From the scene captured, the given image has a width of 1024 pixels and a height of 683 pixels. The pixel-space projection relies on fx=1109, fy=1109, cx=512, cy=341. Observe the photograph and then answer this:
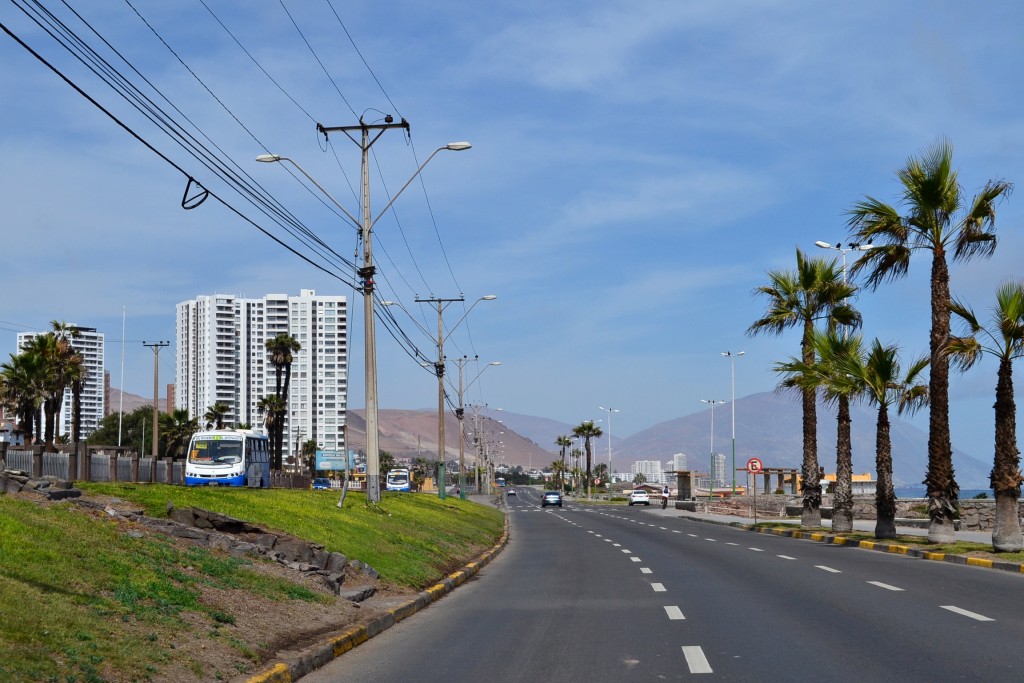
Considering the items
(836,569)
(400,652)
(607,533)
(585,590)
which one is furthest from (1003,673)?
(607,533)

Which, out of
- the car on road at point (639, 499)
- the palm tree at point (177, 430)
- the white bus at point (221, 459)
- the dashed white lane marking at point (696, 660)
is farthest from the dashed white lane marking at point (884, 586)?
the palm tree at point (177, 430)

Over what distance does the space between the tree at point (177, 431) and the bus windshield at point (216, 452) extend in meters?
54.8

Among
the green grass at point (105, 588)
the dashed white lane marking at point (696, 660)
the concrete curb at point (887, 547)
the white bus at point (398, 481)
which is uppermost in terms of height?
the green grass at point (105, 588)

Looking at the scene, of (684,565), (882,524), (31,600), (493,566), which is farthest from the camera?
(882,524)

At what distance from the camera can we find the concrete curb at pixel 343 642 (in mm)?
9805

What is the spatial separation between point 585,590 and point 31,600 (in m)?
11.2

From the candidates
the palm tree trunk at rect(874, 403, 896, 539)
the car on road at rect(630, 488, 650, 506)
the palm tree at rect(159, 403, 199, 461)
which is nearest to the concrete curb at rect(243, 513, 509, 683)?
the palm tree trunk at rect(874, 403, 896, 539)

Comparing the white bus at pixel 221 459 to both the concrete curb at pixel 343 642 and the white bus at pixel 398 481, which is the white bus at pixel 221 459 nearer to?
the concrete curb at pixel 343 642

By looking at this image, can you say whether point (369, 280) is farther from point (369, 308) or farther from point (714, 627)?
point (714, 627)

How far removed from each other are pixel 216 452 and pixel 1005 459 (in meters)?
38.4

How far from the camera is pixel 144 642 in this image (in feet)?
30.8

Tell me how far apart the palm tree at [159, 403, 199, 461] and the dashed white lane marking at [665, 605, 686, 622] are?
9766 centimetres

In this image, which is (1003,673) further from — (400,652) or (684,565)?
(684,565)

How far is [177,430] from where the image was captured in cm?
11006
